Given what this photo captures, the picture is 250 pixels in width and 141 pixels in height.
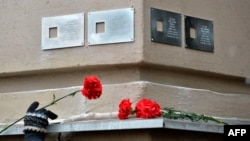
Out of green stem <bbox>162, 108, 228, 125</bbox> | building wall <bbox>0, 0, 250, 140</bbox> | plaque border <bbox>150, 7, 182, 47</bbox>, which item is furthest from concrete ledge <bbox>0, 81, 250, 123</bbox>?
plaque border <bbox>150, 7, 182, 47</bbox>

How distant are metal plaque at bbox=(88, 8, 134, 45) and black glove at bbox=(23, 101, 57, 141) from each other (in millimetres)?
826

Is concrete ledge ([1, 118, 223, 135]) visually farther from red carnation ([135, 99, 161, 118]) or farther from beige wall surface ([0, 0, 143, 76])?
beige wall surface ([0, 0, 143, 76])

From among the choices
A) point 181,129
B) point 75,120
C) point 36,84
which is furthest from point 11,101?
point 181,129

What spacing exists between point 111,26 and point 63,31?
0.52 meters

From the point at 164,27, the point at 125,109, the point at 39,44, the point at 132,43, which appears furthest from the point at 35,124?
the point at 164,27

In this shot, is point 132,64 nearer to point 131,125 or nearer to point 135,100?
point 135,100

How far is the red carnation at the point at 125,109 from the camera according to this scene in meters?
6.18

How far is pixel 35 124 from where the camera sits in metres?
6.41

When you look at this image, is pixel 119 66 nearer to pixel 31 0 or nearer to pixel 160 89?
pixel 160 89

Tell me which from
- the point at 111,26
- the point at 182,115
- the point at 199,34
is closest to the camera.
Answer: the point at 182,115

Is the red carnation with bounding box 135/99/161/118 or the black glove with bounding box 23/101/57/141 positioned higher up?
the red carnation with bounding box 135/99/161/118

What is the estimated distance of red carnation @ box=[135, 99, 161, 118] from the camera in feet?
20.0

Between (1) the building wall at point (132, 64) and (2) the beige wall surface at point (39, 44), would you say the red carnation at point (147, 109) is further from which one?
(2) the beige wall surface at point (39, 44)

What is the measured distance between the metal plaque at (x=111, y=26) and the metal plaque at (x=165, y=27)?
0.72ft
